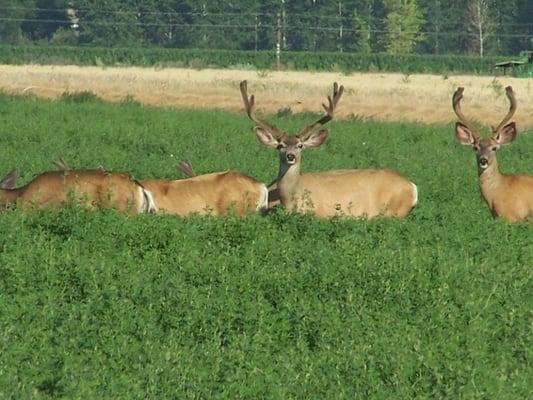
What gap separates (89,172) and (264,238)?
2496mm

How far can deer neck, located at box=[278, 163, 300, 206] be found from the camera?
48.5 ft

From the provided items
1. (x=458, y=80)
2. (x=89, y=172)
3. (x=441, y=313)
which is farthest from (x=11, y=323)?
(x=458, y=80)

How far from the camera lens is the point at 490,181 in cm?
1512

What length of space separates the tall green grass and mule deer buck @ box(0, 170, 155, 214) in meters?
1.00

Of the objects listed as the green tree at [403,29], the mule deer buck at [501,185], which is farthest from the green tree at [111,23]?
the mule deer buck at [501,185]

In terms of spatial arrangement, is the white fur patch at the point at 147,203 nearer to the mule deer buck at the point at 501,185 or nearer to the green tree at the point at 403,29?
the mule deer buck at the point at 501,185

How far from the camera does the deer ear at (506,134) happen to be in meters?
15.5

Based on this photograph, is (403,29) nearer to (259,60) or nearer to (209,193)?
(259,60)

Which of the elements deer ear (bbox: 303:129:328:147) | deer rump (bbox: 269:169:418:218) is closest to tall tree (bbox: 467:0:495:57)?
deer rump (bbox: 269:169:418:218)

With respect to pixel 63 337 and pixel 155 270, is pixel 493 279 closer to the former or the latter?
pixel 155 270

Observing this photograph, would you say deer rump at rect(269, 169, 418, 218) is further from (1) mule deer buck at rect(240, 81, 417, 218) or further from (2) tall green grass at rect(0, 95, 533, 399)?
(2) tall green grass at rect(0, 95, 533, 399)

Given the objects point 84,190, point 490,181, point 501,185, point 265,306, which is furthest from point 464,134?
point 265,306

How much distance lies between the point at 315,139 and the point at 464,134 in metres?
1.65

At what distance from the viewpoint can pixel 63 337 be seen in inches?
363
